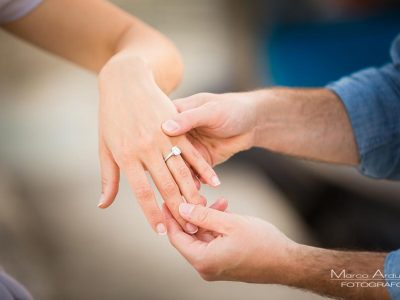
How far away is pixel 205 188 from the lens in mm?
1499

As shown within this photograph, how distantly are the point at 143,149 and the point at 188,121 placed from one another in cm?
8

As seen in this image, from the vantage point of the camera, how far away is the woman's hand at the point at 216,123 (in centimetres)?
84

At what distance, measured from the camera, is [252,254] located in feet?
2.64

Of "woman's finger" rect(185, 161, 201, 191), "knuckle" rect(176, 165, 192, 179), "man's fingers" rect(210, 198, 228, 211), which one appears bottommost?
"man's fingers" rect(210, 198, 228, 211)

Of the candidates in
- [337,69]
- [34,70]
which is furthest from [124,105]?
[337,69]

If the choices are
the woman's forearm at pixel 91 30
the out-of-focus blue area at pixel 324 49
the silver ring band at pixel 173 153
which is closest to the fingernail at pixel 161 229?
the silver ring band at pixel 173 153

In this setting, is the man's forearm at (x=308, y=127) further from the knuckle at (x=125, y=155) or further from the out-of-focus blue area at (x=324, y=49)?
the out-of-focus blue area at (x=324, y=49)

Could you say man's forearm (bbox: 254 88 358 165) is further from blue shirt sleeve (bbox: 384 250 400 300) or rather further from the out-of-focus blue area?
the out-of-focus blue area

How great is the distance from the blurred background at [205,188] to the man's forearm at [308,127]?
380mm

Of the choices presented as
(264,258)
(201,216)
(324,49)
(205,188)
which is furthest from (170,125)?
(324,49)

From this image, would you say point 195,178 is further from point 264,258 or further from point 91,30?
point 91,30

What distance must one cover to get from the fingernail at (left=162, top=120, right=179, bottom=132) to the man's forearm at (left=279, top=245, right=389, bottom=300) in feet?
0.88

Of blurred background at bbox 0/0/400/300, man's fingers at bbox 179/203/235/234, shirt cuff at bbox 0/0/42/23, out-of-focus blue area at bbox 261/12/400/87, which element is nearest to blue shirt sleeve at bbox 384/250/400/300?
man's fingers at bbox 179/203/235/234

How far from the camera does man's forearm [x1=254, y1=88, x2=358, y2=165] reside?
3.35 ft
